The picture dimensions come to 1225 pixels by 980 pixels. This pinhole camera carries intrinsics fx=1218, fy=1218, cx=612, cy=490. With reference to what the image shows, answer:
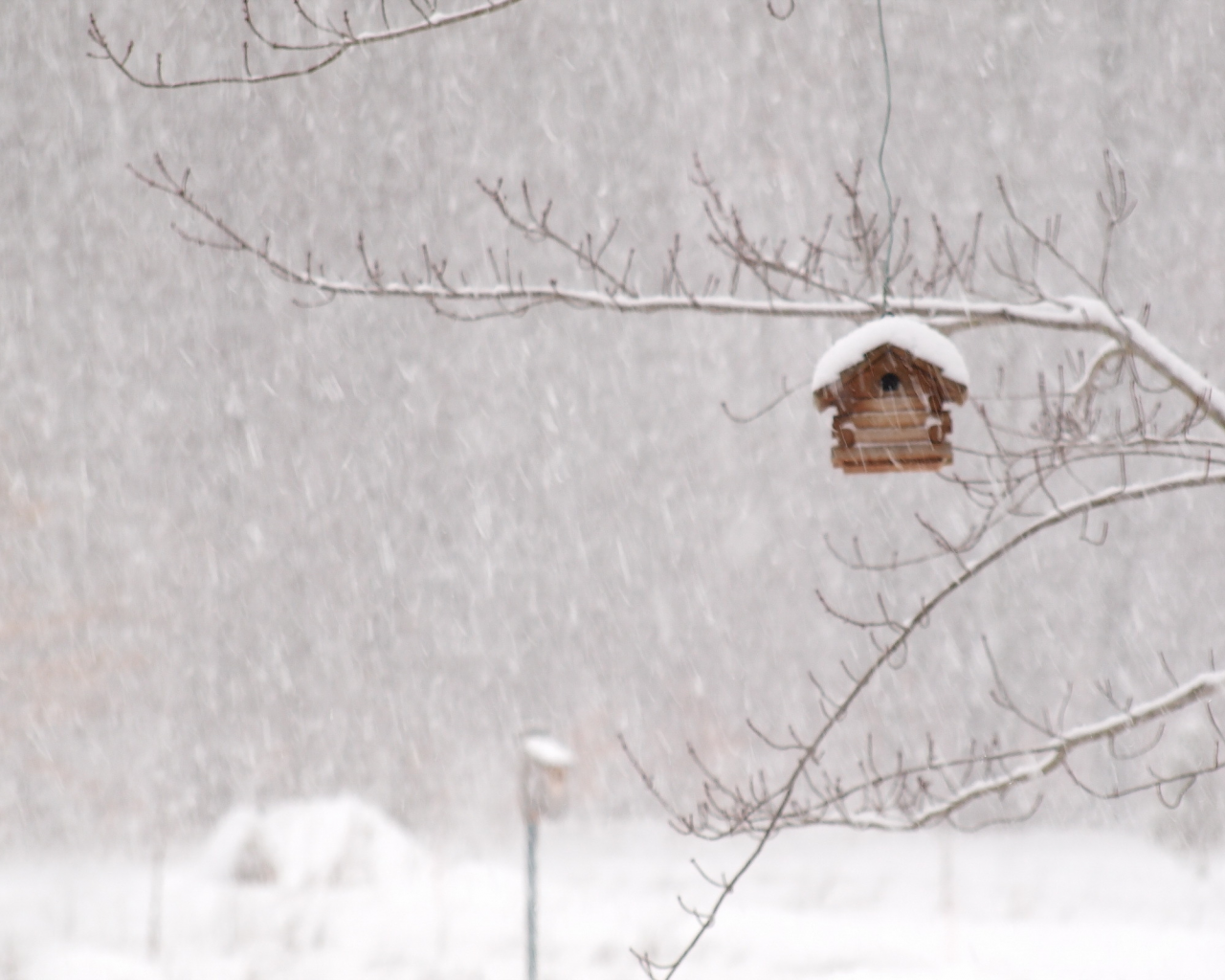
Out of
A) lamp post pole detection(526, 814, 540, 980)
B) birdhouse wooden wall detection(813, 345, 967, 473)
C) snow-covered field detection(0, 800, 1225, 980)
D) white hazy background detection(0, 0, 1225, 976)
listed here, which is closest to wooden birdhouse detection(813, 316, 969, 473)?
birdhouse wooden wall detection(813, 345, 967, 473)

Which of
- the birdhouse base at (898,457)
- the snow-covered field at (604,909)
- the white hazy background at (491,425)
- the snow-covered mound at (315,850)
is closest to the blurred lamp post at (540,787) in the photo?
the snow-covered field at (604,909)

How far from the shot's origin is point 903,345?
259 centimetres

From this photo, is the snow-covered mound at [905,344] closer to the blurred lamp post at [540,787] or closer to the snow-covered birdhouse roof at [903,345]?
the snow-covered birdhouse roof at [903,345]

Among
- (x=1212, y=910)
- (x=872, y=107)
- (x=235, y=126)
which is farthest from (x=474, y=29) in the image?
(x=1212, y=910)

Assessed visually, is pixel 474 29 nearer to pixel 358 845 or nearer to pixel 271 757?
pixel 271 757

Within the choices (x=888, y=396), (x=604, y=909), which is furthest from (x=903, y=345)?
(x=604, y=909)

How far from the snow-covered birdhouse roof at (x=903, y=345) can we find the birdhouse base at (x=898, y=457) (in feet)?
0.46

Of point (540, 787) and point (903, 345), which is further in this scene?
→ point (540, 787)

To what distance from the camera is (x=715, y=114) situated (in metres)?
19.2

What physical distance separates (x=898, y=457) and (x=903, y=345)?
285mm

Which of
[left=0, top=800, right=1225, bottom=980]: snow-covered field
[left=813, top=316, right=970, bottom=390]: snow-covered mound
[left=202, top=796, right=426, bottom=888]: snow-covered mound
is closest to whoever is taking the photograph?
[left=813, top=316, right=970, bottom=390]: snow-covered mound

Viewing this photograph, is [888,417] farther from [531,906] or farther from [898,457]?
[531,906]

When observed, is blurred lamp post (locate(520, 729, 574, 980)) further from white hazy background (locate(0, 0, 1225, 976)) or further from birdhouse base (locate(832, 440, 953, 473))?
white hazy background (locate(0, 0, 1225, 976))

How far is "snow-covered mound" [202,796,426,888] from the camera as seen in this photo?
463 inches
